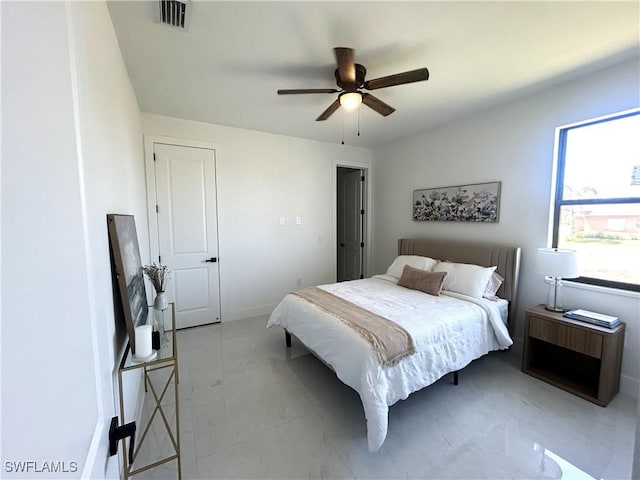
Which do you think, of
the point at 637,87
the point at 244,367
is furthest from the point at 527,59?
the point at 244,367

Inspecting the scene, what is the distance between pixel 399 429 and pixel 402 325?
70 cm

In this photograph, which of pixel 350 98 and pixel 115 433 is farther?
pixel 350 98

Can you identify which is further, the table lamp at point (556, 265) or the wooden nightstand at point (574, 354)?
the table lamp at point (556, 265)

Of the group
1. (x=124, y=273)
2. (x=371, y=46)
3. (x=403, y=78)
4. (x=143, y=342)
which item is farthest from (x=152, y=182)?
(x=403, y=78)

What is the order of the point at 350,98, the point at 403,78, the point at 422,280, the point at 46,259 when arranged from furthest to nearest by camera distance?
1. the point at 422,280
2. the point at 350,98
3. the point at 403,78
4. the point at 46,259

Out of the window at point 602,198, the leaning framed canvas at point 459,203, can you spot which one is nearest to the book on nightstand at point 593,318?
the window at point 602,198

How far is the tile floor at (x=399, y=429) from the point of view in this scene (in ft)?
5.09

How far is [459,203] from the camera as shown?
3.41m

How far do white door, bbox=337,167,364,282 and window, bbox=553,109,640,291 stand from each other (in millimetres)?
2795

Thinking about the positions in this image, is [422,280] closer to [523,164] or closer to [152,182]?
[523,164]

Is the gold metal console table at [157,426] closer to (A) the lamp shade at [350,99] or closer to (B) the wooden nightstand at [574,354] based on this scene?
(A) the lamp shade at [350,99]

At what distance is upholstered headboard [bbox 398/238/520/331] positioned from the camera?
281 centimetres

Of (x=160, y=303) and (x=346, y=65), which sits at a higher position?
(x=346, y=65)

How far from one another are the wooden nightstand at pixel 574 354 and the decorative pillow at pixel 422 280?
79 centimetres
